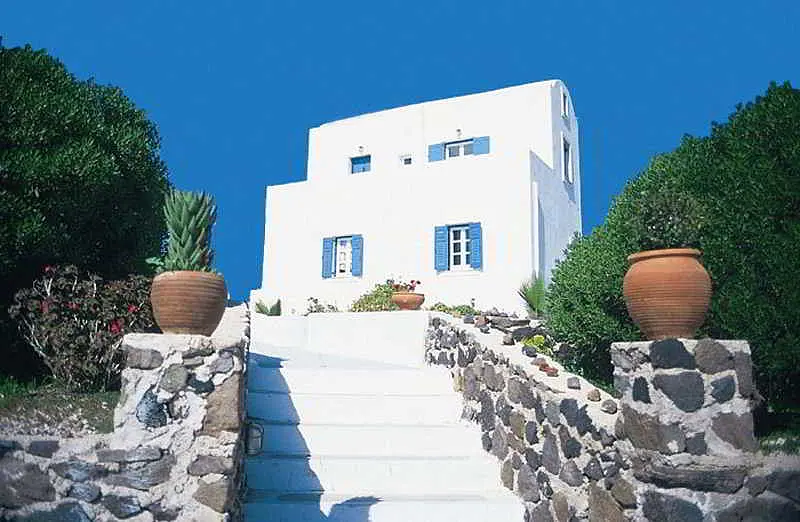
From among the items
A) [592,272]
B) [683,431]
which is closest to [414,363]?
[592,272]

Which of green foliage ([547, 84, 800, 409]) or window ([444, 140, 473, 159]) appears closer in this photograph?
green foliage ([547, 84, 800, 409])

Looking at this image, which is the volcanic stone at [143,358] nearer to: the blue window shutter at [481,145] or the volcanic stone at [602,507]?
the volcanic stone at [602,507]

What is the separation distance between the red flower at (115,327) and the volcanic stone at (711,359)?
17.5 feet

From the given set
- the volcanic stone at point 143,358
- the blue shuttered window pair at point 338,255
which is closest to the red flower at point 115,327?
the volcanic stone at point 143,358

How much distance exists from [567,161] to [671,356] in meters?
17.7

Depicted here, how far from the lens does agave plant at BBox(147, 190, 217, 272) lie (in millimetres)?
4535

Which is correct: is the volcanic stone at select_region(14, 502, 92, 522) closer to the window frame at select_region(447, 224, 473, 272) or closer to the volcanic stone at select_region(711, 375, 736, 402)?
the volcanic stone at select_region(711, 375, 736, 402)

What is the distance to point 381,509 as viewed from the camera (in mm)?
5613

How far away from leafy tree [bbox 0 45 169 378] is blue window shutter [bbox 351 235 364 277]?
9325 millimetres

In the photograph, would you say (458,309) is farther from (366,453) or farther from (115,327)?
(115,327)

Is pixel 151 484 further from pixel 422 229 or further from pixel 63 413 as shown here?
pixel 422 229

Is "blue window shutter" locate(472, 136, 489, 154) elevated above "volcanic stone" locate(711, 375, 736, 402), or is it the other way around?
"blue window shutter" locate(472, 136, 489, 154)

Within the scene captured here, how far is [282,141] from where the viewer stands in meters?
192

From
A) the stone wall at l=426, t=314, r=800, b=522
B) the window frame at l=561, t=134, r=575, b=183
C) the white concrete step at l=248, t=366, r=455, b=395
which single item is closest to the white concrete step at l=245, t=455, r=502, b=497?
the stone wall at l=426, t=314, r=800, b=522
